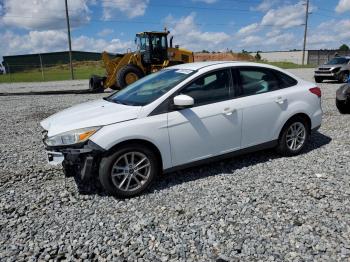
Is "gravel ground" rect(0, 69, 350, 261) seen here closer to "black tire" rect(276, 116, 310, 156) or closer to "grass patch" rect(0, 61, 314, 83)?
"black tire" rect(276, 116, 310, 156)

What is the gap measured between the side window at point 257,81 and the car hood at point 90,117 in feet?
5.77

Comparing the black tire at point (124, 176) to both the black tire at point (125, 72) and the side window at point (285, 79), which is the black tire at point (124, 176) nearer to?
the side window at point (285, 79)

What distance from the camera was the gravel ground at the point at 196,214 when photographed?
3146 mm

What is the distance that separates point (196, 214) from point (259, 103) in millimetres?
2111

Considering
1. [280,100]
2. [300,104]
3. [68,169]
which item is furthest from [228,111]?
[68,169]

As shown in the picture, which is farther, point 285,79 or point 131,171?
point 285,79

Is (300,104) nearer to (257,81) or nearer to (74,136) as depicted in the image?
(257,81)

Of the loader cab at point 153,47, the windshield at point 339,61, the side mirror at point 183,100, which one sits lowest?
the side mirror at point 183,100

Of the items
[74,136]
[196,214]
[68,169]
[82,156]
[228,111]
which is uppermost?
[228,111]

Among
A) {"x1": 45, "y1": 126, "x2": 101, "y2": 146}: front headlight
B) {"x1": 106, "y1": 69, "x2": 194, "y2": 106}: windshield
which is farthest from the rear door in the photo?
{"x1": 45, "y1": 126, "x2": 101, "y2": 146}: front headlight

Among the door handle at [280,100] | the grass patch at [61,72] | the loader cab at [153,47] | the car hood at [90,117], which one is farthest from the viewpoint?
the grass patch at [61,72]

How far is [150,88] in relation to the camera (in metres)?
4.89

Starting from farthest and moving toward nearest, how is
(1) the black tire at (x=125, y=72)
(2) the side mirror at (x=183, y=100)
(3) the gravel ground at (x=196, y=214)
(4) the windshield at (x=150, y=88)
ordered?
(1) the black tire at (x=125, y=72) < (4) the windshield at (x=150, y=88) < (2) the side mirror at (x=183, y=100) < (3) the gravel ground at (x=196, y=214)

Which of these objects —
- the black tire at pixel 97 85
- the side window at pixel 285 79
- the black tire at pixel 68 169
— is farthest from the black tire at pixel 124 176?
the black tire at pixel 97 85
